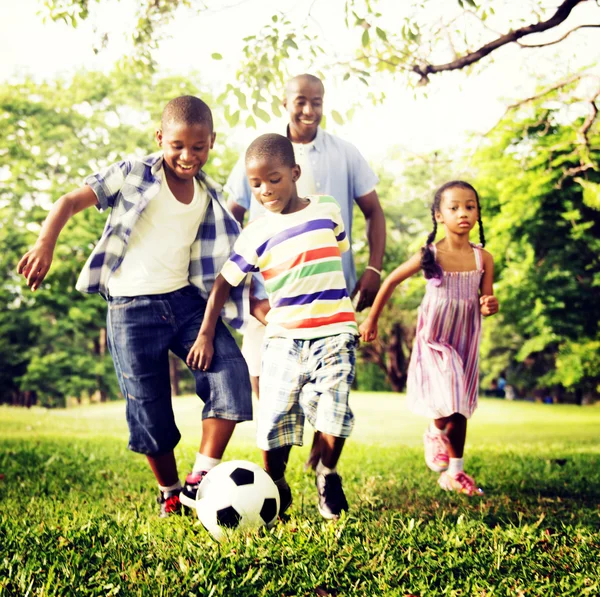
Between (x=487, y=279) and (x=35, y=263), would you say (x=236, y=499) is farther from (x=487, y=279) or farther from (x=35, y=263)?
(x=487, y=279)

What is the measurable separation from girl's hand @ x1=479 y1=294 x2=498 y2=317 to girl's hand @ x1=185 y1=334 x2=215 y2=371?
1962 mm

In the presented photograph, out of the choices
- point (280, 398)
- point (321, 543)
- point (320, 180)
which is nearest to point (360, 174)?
point (320, 180)

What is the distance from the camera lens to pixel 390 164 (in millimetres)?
25812

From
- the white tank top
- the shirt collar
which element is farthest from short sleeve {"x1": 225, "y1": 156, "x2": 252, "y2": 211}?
the white tank top

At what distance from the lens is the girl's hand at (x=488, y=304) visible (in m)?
4.71

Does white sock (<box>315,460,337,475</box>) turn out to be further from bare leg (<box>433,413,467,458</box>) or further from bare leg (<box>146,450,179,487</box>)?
bare leg (<box>433,413,467,458</box>)

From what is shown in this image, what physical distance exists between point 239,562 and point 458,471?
249 cm

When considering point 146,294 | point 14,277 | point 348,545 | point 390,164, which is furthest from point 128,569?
point 390,164

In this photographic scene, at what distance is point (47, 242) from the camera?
3395mm

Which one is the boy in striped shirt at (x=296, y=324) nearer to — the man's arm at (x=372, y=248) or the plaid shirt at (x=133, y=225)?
the plaid shirt at (x=133, y=225)

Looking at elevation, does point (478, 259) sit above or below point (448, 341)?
above

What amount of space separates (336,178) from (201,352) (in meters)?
1.63

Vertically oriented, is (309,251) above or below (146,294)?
above

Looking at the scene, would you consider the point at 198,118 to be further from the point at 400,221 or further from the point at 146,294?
the point at 400,221
